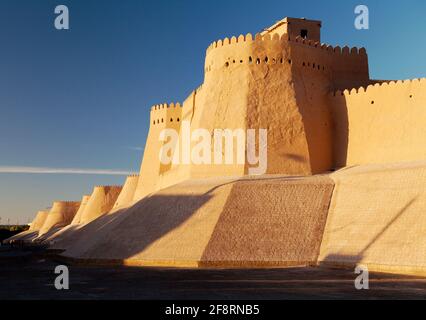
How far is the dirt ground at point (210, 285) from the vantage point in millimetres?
13555

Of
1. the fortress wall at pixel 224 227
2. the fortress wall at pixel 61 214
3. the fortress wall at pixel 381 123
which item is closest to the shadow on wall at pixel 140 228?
the fortress wall at pixel 224 227

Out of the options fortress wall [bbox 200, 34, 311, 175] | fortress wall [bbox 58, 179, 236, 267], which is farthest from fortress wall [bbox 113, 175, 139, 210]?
fortress wall [bbox 58, 179, 236, 267]

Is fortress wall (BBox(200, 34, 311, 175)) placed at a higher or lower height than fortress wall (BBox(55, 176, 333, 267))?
higher

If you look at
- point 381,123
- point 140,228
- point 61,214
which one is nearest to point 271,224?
point 140,228

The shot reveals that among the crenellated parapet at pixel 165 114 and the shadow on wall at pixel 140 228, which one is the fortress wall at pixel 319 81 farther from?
the crenellated parapet at pixel 165 114

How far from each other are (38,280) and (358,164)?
15683mm

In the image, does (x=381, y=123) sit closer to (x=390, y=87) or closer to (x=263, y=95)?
(x=390, y=87)

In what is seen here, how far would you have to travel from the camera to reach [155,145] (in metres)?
40.9

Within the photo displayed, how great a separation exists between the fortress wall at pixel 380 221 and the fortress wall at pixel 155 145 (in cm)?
1774

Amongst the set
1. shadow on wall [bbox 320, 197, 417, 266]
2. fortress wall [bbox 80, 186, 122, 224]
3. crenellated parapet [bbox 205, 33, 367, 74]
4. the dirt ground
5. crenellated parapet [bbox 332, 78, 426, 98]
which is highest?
crenellated parapet [bbox 205, 33, 367, 74]

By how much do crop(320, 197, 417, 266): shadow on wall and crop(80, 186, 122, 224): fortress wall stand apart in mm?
35617

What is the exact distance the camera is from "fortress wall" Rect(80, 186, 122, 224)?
2103 inches

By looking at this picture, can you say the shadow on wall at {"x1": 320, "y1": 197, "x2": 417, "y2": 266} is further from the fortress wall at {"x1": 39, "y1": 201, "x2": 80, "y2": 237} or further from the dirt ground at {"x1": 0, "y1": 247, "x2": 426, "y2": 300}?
the fortress wall at {"x1": 39, "y1": 201, "x2": 80, "y2": 237}

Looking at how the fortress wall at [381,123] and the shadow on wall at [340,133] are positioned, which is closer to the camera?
the fortress wall at [381,123]
